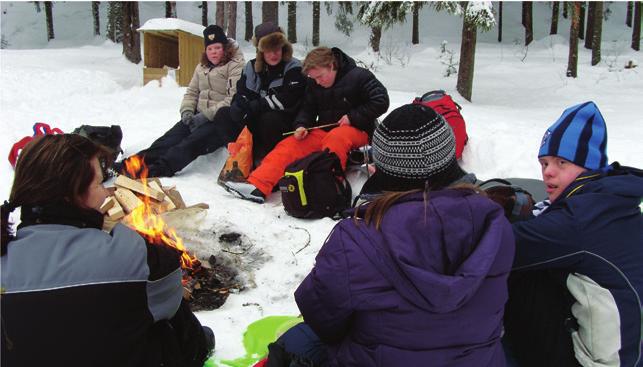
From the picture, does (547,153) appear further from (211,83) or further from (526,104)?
(526,104)

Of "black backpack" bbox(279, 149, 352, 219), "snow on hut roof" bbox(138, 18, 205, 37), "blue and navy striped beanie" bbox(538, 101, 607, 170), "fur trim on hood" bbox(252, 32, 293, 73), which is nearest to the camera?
"blue and navy striped beanie" bbox(538, 101, 607, 170)

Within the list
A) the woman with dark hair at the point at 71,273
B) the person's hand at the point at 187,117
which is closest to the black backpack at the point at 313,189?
the person's hand at the point at 187,117

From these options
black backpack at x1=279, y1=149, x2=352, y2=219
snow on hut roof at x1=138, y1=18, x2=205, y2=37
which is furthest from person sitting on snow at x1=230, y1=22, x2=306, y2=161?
snow on hut roof at x1=138, y1=18, x2=205, y2=37

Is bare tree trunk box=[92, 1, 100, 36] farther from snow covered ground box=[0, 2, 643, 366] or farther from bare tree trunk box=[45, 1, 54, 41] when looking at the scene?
snow covered ground box=[0, 2, 643, 366]

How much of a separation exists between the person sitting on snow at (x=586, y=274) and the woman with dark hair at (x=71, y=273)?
1.44 meters

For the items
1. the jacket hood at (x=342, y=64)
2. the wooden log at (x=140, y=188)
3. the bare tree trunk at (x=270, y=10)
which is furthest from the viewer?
the bare tree trunk at (x=270, y=10)

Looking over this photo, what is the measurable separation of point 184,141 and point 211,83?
849 millimetres

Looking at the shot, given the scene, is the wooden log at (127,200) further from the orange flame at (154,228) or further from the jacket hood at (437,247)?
the jacket hood at (437,247)

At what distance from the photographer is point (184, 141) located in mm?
5711

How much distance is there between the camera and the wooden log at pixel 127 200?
14.2 feet

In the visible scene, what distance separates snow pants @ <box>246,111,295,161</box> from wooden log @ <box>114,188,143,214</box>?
65.7 inches

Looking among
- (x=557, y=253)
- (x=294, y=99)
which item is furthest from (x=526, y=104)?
(x=557, y=253)

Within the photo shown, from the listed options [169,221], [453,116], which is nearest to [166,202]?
[169,221]

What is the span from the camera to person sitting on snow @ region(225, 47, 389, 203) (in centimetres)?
502
